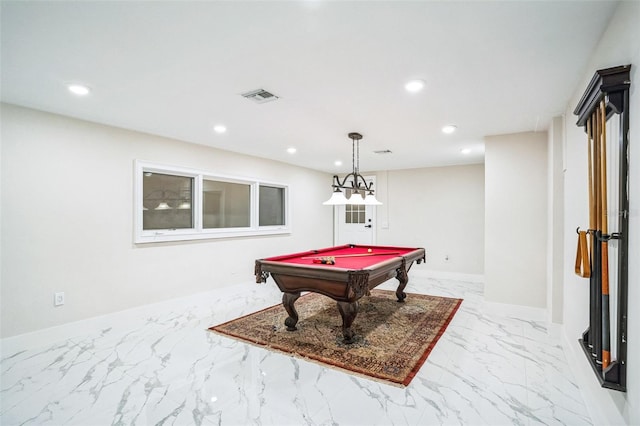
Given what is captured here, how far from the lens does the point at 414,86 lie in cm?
251

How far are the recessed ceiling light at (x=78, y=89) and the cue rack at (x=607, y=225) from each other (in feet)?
11.1

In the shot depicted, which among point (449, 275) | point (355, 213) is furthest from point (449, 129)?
point (355, 213)

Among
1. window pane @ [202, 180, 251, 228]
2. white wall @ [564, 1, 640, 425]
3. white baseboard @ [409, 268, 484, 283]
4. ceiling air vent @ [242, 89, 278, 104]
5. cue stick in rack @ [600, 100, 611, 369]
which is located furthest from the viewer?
white baseboard @ [409, 268, 484, 283]

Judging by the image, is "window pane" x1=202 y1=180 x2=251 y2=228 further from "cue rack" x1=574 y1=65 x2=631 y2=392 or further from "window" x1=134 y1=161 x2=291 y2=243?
"cue rack" x1=574 y1=65 x2=631 y2=392

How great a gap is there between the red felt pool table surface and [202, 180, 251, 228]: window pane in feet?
5.60

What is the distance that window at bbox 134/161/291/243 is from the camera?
3.97m

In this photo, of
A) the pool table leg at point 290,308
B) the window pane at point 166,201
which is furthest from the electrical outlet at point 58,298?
the pool table leg at point 290,308

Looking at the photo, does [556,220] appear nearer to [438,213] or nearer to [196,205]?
[438,213]

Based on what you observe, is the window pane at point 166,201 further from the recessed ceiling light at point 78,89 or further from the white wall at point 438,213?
the white wall at point 438,213

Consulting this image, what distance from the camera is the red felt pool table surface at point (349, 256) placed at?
3286mm

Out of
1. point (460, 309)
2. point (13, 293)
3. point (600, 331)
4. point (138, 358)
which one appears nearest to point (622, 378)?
point (600, 331)

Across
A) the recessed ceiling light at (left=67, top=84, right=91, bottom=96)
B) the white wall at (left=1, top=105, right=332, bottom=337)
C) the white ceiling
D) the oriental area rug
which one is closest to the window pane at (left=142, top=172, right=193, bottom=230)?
the white wall at (left=1, top=105, right=332, bottom=337)

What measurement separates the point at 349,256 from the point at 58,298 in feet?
10.1

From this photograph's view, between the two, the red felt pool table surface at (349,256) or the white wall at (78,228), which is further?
the red felt pool table surface at (349,256)
